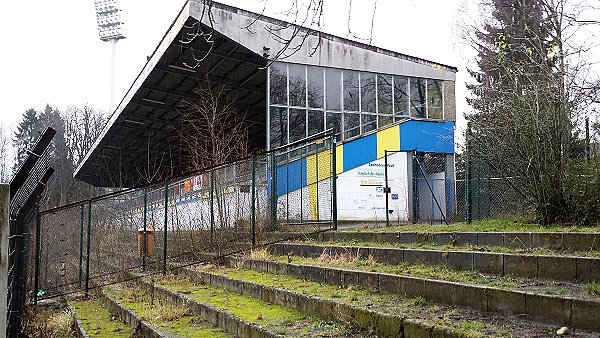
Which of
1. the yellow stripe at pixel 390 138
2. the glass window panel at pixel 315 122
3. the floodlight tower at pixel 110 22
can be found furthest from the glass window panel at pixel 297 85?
the floodlight tower at pixel 110 22

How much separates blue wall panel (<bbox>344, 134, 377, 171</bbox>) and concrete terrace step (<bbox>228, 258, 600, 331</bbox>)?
1129 cm

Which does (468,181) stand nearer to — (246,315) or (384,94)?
(246,315)

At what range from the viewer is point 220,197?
10664 millimetres

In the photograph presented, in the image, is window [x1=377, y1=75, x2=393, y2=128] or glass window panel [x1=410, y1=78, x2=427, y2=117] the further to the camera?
glass window panel [x1=410, y1=78, x2=427, y2=117]

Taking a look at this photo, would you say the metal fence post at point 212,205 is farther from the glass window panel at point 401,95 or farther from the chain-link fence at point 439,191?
the glass window panel at point 401,95

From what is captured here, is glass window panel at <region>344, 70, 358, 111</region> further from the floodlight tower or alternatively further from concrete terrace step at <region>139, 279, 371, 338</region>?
the floodlight tower

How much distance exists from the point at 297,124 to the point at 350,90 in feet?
7.87

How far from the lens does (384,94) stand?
19.3m

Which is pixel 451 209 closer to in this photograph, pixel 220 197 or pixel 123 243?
pixel 220 197

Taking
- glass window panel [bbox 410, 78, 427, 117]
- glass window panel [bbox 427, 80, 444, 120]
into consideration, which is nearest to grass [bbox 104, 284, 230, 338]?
glass window panel [bbox 410, 78, 427, 117]

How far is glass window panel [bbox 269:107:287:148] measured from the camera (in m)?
17.3

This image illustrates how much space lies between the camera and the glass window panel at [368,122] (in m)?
18.7

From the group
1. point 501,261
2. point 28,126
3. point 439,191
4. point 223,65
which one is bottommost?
point 501,261

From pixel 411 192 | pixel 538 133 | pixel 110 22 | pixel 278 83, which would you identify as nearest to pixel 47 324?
pixel 538 133
